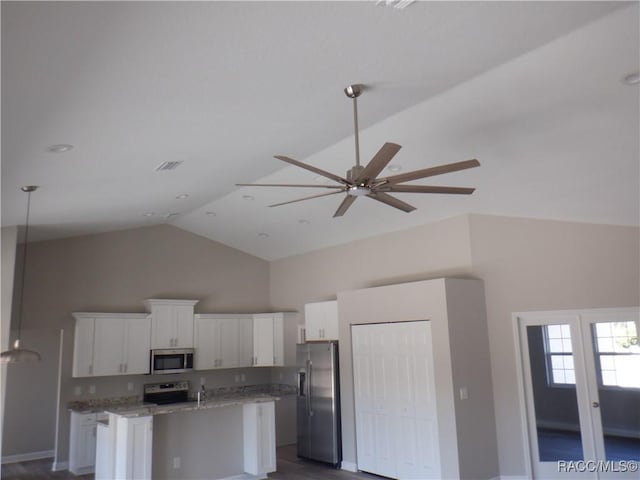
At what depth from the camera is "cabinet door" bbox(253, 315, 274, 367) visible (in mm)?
9180

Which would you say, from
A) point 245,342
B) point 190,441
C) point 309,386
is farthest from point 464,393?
point 245,342

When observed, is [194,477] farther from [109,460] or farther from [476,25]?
[476,25]

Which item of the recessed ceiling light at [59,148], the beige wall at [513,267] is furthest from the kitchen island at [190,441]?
the recessed ceiling light at [59,148]

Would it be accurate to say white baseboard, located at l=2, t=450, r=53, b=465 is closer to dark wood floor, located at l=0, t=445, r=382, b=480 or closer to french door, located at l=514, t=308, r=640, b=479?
dark wood floor, located at l=0, t=445, r=382, b=480

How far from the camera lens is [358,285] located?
8078 mm

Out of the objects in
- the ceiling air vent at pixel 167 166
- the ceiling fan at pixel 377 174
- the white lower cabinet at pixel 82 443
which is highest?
the ceiling air vent at pixel 167 166

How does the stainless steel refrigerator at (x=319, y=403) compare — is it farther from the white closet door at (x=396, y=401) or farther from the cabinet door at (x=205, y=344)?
the cabinet door at (x=205, y=344)

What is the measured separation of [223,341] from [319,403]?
92.0 inches

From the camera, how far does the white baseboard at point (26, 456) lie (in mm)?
7780

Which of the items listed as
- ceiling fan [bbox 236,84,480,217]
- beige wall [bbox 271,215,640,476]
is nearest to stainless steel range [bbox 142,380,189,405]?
beige wall [bbox 271,215,640,476]

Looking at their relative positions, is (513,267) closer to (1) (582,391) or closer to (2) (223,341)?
(1) (582,391)

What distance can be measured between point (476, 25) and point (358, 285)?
549 cm

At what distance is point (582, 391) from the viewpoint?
228 inches

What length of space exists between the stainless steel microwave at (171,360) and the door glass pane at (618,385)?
19.6ft
